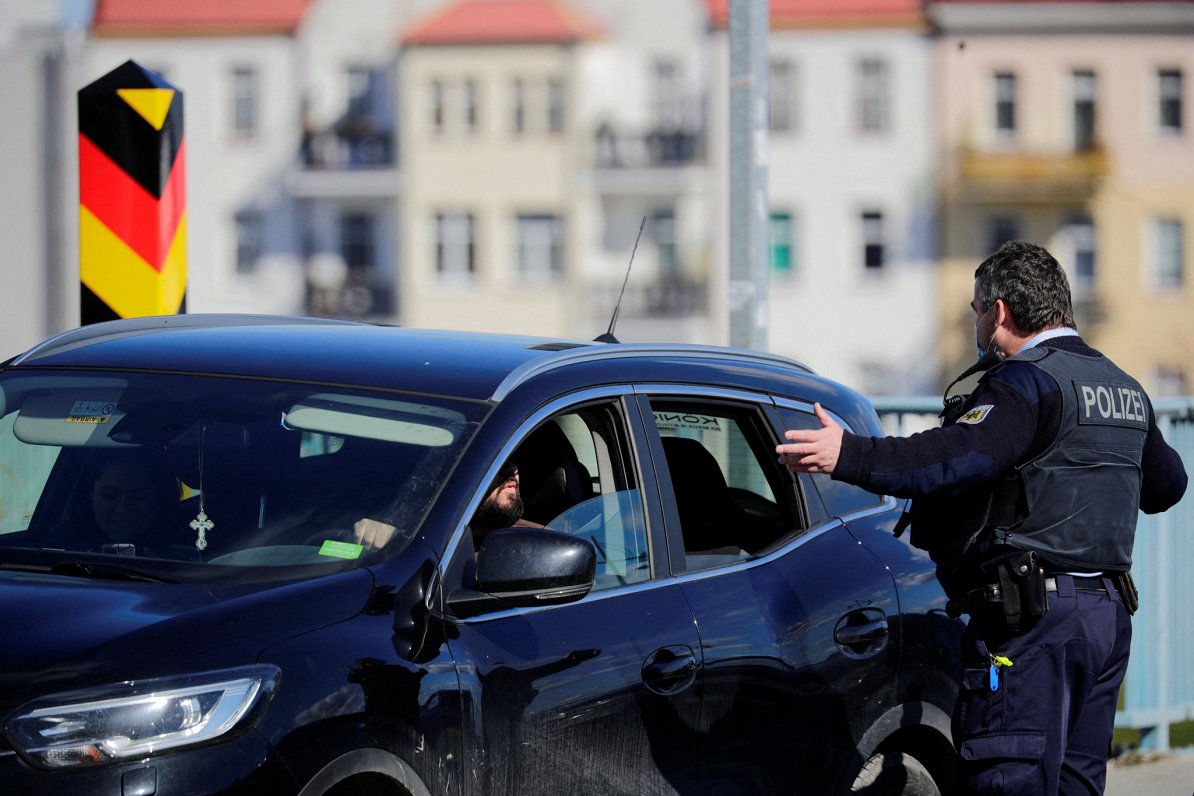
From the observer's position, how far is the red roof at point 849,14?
1864 inches

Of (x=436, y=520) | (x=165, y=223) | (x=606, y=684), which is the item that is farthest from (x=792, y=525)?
(x=165, y=223)

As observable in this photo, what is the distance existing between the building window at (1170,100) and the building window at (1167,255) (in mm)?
2552

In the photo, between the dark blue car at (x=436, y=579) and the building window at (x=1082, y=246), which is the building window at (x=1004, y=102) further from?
the dark blue car at (x=436, y=579)

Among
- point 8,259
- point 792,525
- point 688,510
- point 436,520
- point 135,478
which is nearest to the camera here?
point 436,520

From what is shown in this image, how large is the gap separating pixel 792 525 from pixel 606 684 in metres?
1.13

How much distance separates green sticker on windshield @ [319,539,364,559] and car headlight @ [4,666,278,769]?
0.48 m

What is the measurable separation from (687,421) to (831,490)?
559 mm

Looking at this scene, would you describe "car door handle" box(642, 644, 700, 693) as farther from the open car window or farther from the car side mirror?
the car side mirror

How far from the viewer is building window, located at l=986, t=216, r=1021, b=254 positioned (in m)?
47.6

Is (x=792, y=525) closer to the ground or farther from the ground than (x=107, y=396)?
closer to the ground

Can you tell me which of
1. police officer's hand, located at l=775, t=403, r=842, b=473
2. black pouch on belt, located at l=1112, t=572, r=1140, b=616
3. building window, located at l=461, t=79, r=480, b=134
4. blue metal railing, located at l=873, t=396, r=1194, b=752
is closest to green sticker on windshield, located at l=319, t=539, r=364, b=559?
police officer's hand, located at l=775, t=403, r=842, b=473

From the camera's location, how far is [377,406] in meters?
4.12

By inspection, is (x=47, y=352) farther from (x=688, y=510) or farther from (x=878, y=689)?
(x=878, y=689)

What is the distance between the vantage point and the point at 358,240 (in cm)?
4934
